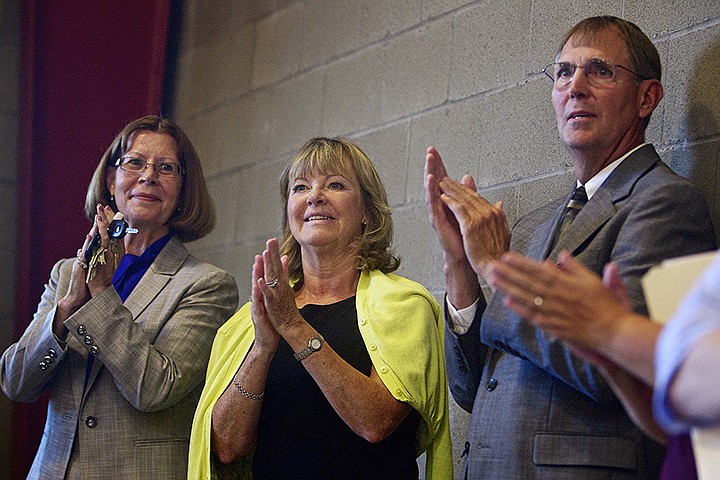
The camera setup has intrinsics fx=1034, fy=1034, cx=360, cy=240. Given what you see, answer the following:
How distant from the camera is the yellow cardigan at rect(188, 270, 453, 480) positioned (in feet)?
7.17

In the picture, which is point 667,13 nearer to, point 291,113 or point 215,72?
point 291,113

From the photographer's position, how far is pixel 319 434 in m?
2.21

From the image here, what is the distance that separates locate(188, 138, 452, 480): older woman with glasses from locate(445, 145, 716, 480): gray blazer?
0.24 m

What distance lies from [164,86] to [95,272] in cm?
204

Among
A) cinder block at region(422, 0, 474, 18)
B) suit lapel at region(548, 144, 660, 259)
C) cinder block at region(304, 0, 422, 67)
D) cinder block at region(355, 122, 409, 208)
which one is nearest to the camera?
suit lapel at region(548, 144, 660, 259)

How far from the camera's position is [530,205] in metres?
2.55

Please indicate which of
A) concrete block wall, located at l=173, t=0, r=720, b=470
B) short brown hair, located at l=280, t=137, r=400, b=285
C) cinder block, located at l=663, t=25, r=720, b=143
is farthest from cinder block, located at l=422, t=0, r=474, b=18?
cinder block, located at l=663, t=25, r=720, b=143

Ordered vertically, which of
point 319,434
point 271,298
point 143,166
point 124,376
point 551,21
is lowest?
point 319,434

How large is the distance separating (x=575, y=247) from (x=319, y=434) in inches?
27.7

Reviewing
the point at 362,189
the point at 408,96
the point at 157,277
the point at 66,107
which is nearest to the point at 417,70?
the point at 408,96

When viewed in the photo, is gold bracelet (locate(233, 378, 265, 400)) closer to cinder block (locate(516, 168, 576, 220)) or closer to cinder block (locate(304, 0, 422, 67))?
cinder block (locate(516, 168, 576, 220))

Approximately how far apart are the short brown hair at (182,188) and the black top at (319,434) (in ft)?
2.09

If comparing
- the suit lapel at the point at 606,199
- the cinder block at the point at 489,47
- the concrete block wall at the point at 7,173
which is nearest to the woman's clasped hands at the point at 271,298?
the suit lapel at the point at 606,199

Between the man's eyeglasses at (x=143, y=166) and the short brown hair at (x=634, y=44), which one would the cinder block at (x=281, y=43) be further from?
the short brown hair at (x=634, y=44)
